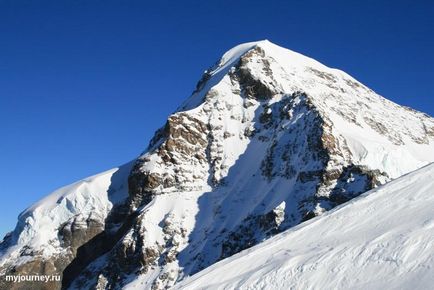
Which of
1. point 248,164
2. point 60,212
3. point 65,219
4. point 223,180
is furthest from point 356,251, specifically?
point 60,212

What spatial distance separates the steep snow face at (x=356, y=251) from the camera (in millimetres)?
18672

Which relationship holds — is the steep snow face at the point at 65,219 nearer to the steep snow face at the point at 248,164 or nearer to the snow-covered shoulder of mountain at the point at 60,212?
the snow-covered shoulder of mountain at the point at 60,212

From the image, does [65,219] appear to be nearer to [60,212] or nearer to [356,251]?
[60,212]

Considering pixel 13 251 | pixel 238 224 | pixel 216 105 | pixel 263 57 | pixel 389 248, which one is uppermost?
pixel 263 57

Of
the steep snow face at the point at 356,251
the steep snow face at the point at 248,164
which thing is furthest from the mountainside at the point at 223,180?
the steep snow face at the point at 356,251

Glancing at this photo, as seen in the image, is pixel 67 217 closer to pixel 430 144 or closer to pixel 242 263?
pixel 430 144

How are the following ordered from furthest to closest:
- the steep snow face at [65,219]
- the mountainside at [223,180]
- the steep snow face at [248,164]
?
the steep snow face at [65,219], the mountainside at [223,180], the steep snow face at [248,164]

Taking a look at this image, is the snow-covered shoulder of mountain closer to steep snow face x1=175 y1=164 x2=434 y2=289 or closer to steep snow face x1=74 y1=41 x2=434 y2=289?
steep snow face x1=74 y1=41 x2=434 y2=289

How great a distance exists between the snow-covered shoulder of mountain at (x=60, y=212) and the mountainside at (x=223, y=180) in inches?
11.7

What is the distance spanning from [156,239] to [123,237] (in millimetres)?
7980

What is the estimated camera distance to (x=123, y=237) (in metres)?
108

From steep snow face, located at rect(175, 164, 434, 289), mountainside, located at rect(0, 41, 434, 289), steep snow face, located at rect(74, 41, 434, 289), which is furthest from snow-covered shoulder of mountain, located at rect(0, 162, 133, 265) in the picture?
steep snow face, located at rect(175, 164, 434, 289)

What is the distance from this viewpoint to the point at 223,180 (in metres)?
116

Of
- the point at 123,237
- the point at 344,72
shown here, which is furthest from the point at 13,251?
the point at 344,72
